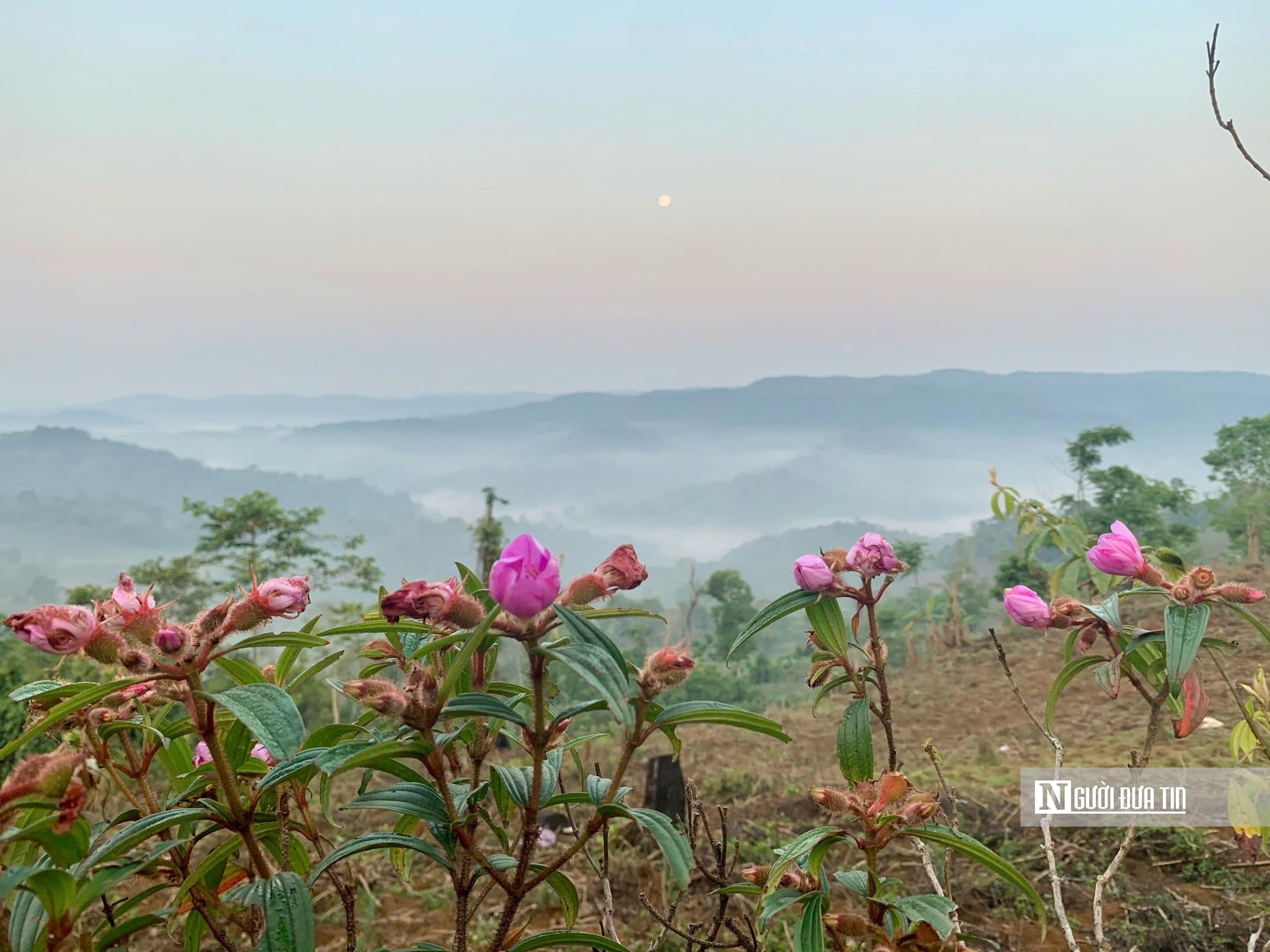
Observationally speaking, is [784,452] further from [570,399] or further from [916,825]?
[916,825]

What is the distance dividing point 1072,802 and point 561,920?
1.18 metres

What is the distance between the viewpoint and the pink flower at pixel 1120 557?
90 cm

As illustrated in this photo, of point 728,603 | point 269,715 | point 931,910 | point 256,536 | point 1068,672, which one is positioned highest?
point 269,715

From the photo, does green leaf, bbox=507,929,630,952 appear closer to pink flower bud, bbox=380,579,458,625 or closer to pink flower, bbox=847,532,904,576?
pink flower bud, bbox=380,579,458,625

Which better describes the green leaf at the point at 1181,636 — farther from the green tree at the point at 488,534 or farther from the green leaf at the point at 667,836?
the green tree at the point at 488,534

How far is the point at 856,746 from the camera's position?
0.81 metres

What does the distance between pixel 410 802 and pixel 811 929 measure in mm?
347

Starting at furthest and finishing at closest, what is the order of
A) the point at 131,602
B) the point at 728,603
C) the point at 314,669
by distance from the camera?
1. the point at 728,603
2. the point at 314,669
3. the point at 131,602

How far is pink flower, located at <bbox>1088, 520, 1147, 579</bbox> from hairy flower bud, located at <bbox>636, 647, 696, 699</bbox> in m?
0.59

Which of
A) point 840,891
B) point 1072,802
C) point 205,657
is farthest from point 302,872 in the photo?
point 1072,802

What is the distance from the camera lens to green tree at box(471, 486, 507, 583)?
4.45 m

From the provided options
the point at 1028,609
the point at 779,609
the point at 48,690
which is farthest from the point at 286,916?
the point at 1028,609

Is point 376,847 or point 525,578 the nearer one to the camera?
point 525,578

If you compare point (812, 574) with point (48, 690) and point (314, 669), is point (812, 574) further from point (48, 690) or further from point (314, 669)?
point (48, 690)
